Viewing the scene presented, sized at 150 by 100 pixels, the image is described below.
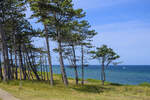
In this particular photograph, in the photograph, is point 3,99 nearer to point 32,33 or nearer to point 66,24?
point 66,24

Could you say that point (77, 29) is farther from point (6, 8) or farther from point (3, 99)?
point (3, 99)

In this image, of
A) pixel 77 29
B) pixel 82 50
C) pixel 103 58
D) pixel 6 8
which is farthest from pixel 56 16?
pixel 103 58

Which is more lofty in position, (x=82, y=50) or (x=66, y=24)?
(x=66, y=24)

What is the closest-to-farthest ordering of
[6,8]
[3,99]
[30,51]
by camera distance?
1. [3,99]
2. [6,8]
3. [30,51]

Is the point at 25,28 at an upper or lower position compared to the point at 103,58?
upper

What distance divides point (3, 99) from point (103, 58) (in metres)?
28.2

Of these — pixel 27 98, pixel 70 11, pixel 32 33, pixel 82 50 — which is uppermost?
pixel 70 11

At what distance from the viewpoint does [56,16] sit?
18.6 m

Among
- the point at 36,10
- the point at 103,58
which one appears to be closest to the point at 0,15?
the point at 36,10

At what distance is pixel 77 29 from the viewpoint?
26.5 meters

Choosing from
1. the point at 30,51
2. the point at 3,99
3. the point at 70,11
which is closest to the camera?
the point at 3,99

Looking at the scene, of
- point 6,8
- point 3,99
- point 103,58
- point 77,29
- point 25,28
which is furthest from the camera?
point 103,58

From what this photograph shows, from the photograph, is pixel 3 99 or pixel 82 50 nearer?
pixel 3 99

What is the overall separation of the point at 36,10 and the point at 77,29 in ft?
30.4
